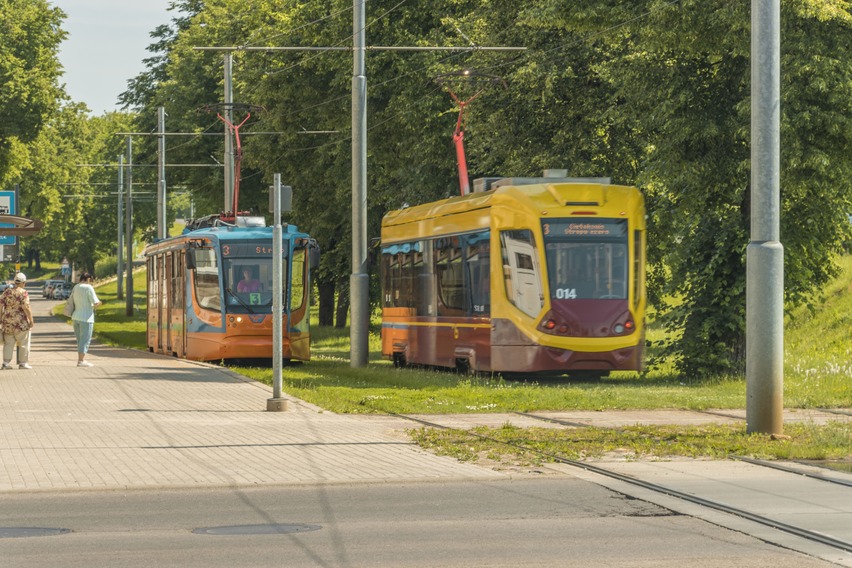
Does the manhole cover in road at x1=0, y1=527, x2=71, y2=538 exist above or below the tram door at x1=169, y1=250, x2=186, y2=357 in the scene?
below

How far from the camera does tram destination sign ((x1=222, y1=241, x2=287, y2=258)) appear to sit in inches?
1207

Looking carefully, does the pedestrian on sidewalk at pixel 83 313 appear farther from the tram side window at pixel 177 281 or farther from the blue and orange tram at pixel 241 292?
the tram side window at pixel 177 281

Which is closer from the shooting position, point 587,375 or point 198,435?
point 198,435

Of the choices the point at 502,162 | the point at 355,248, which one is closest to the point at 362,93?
the point at 355,248

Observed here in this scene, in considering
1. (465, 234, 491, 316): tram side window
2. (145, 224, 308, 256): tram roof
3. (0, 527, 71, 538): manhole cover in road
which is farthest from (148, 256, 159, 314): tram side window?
(0, 527, 71, 538): manhole cover in road

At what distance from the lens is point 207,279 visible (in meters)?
30.9

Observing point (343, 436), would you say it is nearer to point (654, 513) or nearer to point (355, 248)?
point (654, 513)

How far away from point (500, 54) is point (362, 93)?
4.59 meters

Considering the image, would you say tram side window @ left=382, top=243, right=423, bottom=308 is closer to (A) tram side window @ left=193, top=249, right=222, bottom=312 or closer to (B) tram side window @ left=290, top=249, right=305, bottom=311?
(B) tram side window @ left=290, top=249, right=305, bottom=311

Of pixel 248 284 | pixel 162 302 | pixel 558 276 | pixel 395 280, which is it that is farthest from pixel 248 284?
pixel 558 276

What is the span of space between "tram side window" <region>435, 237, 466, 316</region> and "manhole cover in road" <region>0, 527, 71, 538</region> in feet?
54.1

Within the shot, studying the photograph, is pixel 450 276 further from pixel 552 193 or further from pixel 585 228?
pixel 585 228

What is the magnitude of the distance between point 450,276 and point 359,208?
311 centimetres

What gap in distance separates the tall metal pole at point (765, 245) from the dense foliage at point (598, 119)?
6564mm
